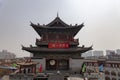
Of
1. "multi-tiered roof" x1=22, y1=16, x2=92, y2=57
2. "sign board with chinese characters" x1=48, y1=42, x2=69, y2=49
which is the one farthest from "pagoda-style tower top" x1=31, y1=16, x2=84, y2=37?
"sign board with chinese characters" x1=48, y1=42, x2=69, y2=49

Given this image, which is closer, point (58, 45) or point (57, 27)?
point (58, 45)

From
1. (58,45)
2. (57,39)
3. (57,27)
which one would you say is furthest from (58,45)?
(57,27)

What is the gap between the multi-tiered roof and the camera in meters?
23.4

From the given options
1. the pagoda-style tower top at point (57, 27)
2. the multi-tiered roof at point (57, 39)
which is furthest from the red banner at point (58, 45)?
the pagoda-style tower top at point (57, 27)

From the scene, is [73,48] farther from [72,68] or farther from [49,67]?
[49,67]

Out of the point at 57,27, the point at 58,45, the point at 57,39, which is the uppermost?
the point at 57,27

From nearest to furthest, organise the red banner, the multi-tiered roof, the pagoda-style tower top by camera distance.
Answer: the multi-tiered roof < the red banner < the pagoda-style tower top

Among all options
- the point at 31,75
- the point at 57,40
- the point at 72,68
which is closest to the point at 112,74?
the point at 72,68

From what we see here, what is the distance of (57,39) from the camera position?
81.0 ft

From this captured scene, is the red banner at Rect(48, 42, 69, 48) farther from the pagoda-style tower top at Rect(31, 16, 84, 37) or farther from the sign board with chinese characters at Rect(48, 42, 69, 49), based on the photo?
the pagoda-style tower top at Rect(31, 16, 84, 37)

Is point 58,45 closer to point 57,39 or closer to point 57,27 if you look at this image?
point 57,39

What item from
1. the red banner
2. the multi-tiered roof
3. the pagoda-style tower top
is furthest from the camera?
the pagoda-style tower top

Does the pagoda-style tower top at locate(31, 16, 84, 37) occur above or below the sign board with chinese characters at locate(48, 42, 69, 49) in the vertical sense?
above

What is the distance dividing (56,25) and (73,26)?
11.1 feet
